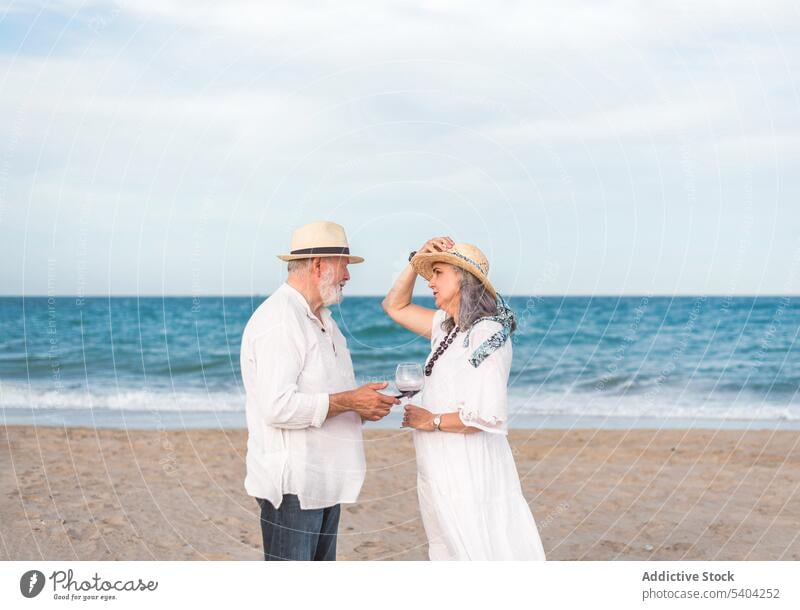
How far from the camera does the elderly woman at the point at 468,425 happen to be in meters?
5.34

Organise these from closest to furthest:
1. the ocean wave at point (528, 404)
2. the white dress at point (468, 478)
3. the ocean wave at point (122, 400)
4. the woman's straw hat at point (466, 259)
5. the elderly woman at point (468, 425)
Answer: the elderly woman at point (468, 425) < the white dress at point (468, 478) < the woman's straw hat at point (466, 259) < the ocean wave at point (528, 404) < the ocean wave at point (122, 400)

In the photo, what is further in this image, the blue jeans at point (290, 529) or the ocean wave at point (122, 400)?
the ocean wave at point (122, 400)

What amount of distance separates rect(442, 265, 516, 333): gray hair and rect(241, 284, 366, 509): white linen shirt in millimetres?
789

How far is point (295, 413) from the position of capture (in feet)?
17.0

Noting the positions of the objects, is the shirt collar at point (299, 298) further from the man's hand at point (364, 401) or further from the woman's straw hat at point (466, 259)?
the woman's straw hat at point (466, 259)

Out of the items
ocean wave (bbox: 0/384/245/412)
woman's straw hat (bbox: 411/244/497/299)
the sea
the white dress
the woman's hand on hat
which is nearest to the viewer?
the white dress

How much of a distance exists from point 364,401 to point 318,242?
959 mm

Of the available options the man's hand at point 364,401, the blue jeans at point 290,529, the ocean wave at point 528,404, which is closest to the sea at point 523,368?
the ocean wave at point 528,404

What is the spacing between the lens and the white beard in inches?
217

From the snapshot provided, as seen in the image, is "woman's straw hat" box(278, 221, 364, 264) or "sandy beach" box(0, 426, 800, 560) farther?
"sandy beach" box(0, 426, 800, 560)

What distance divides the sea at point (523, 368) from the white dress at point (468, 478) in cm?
1029

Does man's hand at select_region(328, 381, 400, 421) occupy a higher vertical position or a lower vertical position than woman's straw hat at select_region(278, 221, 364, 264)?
lower

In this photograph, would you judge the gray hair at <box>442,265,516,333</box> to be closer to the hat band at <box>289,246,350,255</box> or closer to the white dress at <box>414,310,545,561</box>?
the white dress at <box>414,310,545,561</box>

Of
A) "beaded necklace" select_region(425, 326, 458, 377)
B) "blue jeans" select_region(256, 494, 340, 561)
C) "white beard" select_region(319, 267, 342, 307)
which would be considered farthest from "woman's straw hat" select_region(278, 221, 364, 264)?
"blue jeans" select_region(256, 494, 340, 561)
